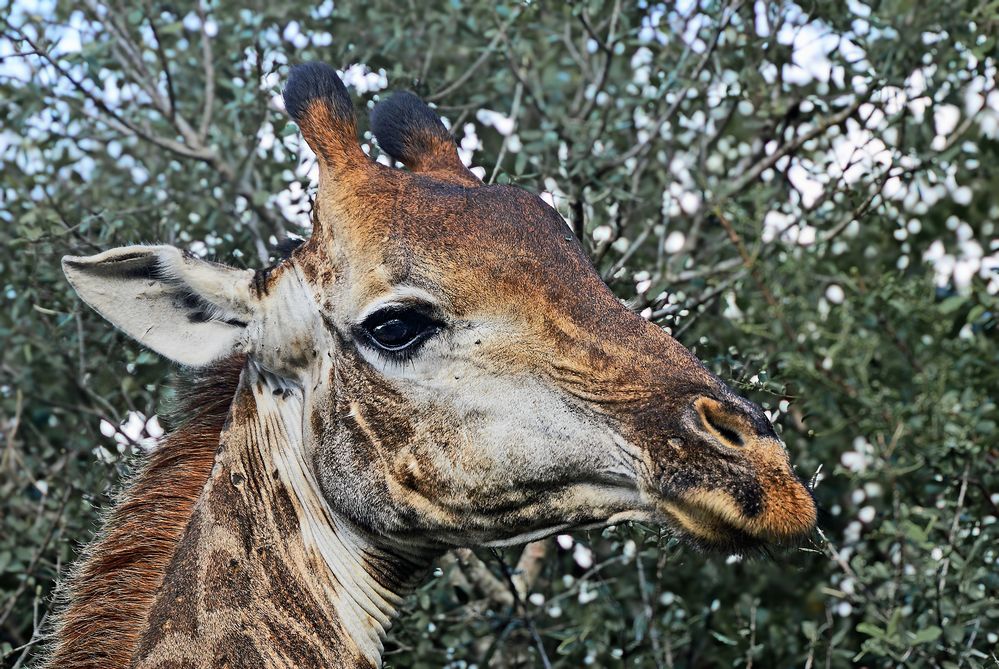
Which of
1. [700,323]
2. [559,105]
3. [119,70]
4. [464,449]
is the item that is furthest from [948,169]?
[119,70]

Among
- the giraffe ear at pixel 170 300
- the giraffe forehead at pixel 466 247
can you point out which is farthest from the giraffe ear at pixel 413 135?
the giraffe ear at pixel 170 300

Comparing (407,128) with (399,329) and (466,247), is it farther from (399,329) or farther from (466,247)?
(399,329)

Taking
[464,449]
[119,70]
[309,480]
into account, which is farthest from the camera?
[119,70]

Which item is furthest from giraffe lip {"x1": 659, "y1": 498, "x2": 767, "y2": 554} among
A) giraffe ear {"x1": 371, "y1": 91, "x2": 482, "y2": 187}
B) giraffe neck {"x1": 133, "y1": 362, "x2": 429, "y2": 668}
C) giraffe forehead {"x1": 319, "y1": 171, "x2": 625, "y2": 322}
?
giraffe ear {"x1": 371, "y1": 91, "x2": 482, "y2": 187}

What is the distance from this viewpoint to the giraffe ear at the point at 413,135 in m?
4.98

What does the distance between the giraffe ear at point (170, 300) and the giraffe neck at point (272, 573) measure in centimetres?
33

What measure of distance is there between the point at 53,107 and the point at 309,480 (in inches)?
173

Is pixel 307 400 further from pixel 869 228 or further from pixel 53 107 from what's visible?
pixel 869 228

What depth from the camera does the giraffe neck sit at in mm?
4004

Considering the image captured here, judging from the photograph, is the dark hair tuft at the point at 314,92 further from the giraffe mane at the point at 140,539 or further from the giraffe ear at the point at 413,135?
the giraffe mane at the point at 140,539

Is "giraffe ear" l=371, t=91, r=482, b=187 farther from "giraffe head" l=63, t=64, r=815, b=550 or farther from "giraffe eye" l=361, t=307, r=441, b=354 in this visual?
"giraffe eye" l=361, t=307, r=441, b=354

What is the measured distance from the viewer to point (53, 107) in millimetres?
7504

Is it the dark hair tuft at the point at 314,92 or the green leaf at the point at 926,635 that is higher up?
the dark hair tuft at the point at 314,92

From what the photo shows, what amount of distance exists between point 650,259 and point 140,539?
4643 mm
